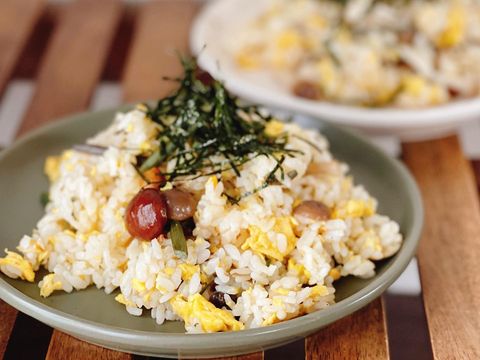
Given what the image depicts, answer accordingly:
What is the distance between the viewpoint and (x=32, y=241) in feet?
4.38

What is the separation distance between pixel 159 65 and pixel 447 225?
107 centimetres

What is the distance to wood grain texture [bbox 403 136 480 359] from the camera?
4.43 feet

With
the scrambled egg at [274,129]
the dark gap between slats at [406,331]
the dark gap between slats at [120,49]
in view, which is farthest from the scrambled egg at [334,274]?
the dark gap between slats at [120,49]

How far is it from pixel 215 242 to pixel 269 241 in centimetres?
11

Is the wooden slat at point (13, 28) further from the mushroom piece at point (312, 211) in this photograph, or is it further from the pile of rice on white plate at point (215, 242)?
the mushroom piece at point (312, 211)

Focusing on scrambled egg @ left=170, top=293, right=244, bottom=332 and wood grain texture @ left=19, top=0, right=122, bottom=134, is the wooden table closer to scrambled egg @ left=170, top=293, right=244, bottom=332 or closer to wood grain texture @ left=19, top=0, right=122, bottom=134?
wood grain texture @ left=19, top=0, right=122, bottom=134

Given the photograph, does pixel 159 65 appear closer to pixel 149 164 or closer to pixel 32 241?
pixel 149 164

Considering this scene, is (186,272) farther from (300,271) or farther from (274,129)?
(274,129)

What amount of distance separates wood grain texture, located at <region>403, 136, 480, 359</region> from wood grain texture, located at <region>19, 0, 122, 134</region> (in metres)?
0.96

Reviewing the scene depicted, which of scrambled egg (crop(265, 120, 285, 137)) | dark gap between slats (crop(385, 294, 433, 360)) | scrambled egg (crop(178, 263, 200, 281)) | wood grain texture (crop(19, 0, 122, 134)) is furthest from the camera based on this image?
wood grain texture (crop(19, 0, 122, 134))

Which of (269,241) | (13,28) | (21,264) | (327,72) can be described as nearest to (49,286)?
(21,264)

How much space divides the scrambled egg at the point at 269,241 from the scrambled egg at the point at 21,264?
39 cm

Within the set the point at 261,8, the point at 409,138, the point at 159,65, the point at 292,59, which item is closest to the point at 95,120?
the point at 159,65

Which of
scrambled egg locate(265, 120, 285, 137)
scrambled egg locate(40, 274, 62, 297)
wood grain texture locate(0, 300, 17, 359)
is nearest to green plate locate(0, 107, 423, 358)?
scrambled egg locate(40, 274, 62, 297)
